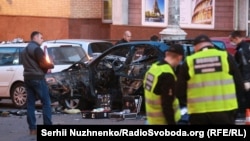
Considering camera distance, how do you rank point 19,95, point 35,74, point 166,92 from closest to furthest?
1. point 166,92
2. point 35,74
3. point 19,95

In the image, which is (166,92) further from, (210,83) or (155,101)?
(210,83)

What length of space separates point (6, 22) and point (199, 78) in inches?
898

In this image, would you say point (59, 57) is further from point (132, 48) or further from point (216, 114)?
point (216, 114)

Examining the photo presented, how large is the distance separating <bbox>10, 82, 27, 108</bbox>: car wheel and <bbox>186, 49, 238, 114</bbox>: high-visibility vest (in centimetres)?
905

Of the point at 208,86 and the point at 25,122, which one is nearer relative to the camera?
the point at 208,86

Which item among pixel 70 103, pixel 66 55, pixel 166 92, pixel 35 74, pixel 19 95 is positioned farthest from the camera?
pixel 66 55

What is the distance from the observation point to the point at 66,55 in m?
16.2

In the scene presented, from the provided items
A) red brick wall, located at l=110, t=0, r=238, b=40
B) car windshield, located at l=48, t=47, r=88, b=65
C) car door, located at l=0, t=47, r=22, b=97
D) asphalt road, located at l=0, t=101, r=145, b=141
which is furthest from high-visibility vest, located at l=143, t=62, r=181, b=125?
red brick wall, located at l=110, t=0, r=238, b=40

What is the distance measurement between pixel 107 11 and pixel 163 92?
2074 cm

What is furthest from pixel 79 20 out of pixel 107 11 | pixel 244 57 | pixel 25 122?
pixel 244 57

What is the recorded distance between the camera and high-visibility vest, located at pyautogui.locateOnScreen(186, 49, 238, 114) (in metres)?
6.98

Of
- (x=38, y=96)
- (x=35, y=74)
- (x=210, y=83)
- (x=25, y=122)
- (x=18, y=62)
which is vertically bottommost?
(x=25, y=122)

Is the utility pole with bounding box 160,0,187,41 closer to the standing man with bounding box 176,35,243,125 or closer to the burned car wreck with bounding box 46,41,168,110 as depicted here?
the burned car wreck with bounding box 46,41,168,110

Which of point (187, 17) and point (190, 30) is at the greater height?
point (187, 17)
